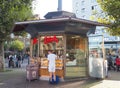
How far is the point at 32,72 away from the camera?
1720cm

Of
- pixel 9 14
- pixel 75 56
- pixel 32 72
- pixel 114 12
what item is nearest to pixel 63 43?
pixel 75 56

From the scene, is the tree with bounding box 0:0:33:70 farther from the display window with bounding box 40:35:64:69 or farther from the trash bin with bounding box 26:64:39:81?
the trash bin with bounding box 26:64:39:81

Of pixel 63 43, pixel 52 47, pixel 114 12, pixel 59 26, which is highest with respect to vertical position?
pixel 114 12

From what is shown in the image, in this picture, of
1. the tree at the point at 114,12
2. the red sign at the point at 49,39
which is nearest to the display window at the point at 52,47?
the red sign at the point at 49,39

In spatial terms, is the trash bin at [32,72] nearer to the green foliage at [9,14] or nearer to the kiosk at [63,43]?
the kiosk at [63,43]

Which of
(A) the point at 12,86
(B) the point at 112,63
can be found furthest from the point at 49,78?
(B) the point at 112,63

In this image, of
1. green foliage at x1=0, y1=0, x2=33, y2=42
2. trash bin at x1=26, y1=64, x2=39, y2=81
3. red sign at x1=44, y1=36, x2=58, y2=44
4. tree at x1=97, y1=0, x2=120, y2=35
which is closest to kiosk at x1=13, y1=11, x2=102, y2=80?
red sign at x1=44, y1=36, x2=58, y2=44

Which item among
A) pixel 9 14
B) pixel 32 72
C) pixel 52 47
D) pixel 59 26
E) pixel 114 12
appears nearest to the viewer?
pixel 114 12

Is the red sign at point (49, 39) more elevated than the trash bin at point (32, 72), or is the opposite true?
the red sign at point (49, 39)

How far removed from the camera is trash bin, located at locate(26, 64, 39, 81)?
17031 mm

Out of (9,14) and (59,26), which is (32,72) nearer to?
(59,26)

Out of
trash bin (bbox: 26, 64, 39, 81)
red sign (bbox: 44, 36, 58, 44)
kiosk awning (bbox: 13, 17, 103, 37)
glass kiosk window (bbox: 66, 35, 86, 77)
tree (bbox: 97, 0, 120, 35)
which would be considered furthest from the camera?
red sign (bbox: 44, 36, 58, 44)

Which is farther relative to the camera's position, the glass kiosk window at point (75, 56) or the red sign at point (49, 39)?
the red sign at point (49, 39)

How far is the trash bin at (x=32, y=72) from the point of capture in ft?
55.9
